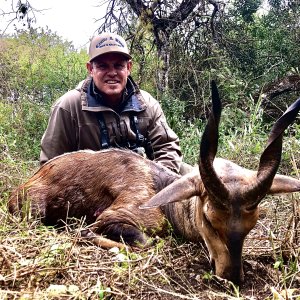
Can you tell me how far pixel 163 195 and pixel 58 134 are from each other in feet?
9.98

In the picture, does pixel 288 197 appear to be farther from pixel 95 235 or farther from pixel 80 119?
pixel 80 119

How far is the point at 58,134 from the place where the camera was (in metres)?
6.26

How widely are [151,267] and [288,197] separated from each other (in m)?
2.42

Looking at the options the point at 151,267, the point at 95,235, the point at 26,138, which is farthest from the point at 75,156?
the point at 26,138

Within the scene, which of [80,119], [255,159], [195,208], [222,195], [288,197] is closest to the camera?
[222,195]

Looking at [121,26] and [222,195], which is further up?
[121,26]

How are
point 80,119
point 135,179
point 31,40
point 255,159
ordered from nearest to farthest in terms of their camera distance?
point 135,179, point 80,119, point 255,159, point 31,40

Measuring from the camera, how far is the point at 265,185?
11.0ft

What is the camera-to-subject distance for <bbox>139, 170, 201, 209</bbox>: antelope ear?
3.50m

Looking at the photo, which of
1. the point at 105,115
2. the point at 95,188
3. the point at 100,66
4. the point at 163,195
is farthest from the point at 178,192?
the point at 100,66

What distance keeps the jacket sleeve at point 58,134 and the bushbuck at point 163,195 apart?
0.92 metres

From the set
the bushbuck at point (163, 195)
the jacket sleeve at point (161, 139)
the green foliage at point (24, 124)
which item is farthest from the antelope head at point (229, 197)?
the green foliage at point (24, 124)

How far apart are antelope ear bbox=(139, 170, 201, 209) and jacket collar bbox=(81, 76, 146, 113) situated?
8.14 feet

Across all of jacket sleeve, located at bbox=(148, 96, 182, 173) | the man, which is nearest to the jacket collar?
the man
